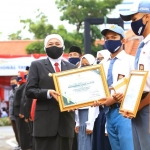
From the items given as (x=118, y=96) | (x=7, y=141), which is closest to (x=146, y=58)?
(x=118, y=96)

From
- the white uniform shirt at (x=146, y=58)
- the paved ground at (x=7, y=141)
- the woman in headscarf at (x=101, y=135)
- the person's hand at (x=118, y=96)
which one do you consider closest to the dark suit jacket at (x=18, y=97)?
the paved ground at (x=7, y=141)

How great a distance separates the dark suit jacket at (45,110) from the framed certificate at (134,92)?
1858mm

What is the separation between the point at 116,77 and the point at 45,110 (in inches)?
44.5

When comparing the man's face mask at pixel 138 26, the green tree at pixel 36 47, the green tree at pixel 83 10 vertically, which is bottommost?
the green tree at pixel 36 47

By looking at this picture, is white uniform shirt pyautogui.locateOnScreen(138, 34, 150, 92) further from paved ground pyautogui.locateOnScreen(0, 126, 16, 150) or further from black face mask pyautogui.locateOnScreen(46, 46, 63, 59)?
paved ground pyautogui.locateOnScreen(0, 126, 16, 150)

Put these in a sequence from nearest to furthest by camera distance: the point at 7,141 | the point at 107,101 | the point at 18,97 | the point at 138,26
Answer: the point at 138,26 < the point at 107,101 < the point at 18,97 < the point at 7,141

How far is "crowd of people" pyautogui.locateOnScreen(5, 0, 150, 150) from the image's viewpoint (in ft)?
16.1

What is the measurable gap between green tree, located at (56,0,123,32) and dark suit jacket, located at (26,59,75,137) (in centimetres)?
3277

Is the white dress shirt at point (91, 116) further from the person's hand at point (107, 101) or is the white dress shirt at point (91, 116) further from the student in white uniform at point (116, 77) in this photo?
the person's hand at point (107, 101)

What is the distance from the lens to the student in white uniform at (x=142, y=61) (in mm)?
4781

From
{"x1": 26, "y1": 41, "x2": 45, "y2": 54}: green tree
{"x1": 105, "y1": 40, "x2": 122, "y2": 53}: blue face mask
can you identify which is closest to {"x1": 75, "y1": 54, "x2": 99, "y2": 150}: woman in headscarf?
{"x1": 105, "y1": 40, "x2": 122, "y2": 53}: blue face mask

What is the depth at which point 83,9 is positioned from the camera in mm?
39812

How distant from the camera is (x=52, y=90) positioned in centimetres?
632

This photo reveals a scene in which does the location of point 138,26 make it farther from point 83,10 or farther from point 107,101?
→ point 83,10
